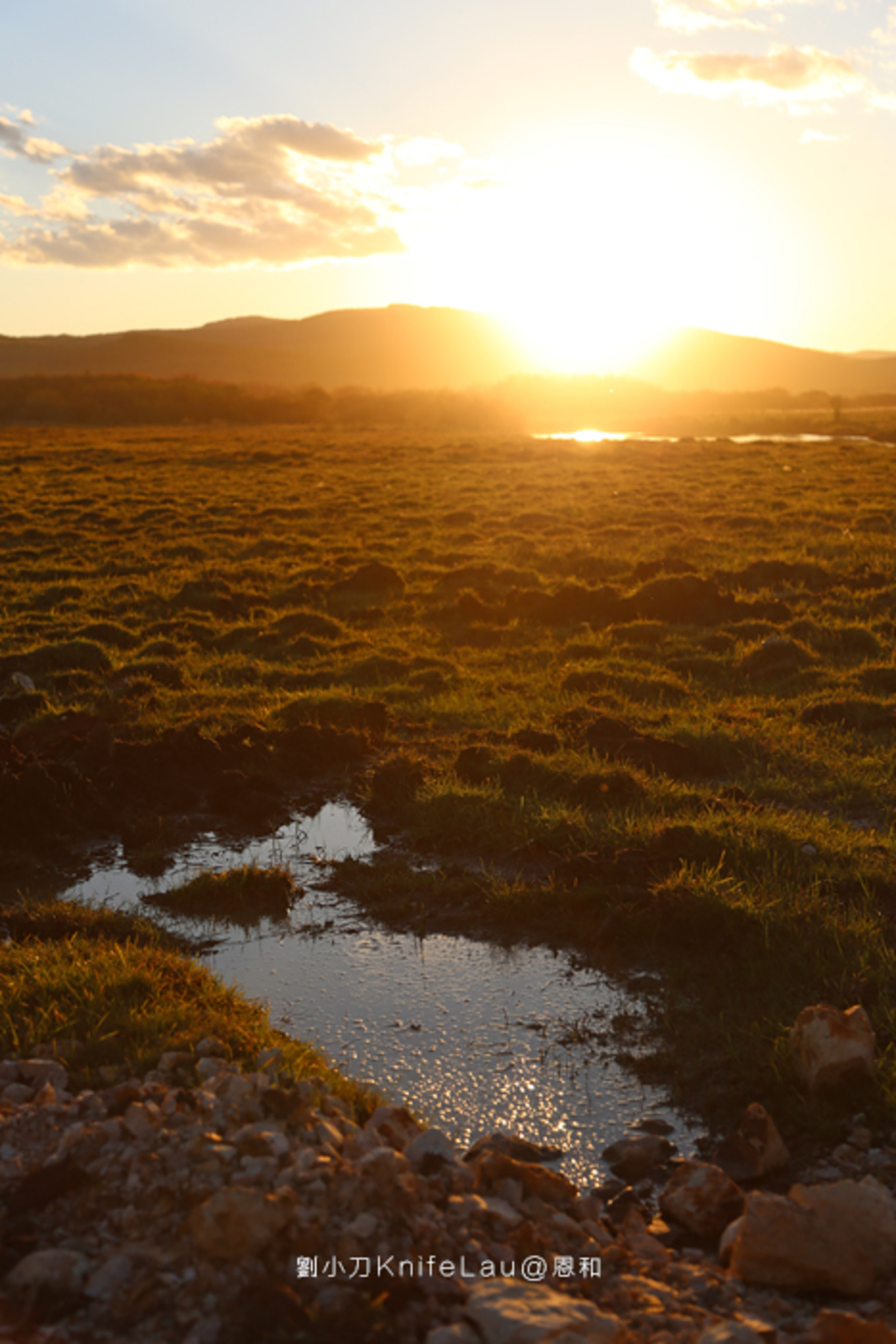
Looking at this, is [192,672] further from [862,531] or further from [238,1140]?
[862,531]

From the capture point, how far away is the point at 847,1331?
3059mm

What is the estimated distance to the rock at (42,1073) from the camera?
171 inches

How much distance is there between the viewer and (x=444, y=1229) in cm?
348

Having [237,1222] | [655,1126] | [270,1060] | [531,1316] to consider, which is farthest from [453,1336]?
[655,1126]

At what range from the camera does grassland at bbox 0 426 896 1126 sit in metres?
6.21

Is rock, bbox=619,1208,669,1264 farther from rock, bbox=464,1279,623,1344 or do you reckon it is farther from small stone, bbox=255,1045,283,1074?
small stone, bbox=255,1045,283,1074

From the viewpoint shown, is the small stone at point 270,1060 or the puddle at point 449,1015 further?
the puddle at point 449,1015

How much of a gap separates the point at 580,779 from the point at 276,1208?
534 centimetres

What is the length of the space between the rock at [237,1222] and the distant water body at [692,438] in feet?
144

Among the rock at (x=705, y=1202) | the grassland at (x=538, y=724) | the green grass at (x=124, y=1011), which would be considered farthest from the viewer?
the grassland at (x=538, y=724)

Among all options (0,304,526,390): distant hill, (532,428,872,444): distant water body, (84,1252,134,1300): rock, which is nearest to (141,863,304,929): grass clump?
(84,1252,134,1300): rock

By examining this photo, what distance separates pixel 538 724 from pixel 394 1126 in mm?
6054

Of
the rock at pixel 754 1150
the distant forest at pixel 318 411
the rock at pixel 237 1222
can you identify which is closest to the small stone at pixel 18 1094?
the rock at pixel 237 1222

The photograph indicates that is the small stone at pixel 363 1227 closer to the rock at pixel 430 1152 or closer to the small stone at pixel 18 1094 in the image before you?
the rock at pixel 430 1152
